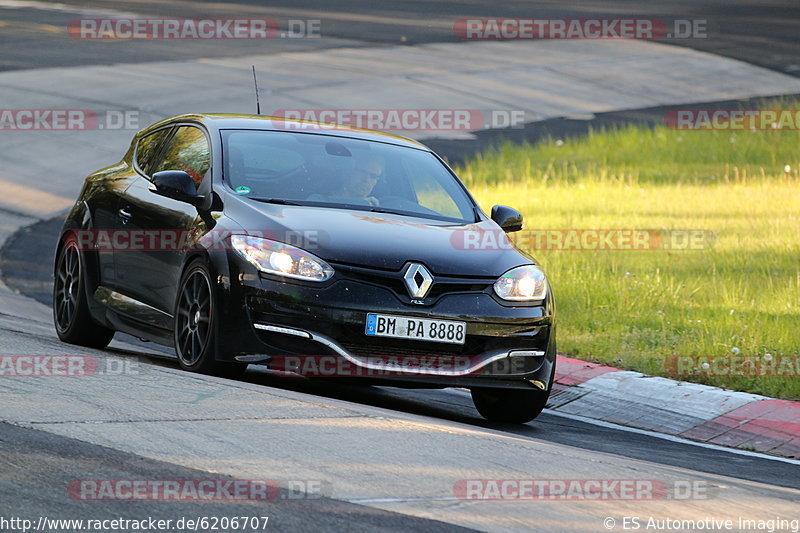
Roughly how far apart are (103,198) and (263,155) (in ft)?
4.81

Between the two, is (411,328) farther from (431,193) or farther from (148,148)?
(148,148)

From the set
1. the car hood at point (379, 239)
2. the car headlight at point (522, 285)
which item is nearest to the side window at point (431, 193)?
the car hood at point (379, 239)

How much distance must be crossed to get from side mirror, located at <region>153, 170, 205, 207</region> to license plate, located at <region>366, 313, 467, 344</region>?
144 cm

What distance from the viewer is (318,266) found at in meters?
7.50

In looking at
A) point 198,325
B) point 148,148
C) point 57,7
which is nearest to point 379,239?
point 198,325

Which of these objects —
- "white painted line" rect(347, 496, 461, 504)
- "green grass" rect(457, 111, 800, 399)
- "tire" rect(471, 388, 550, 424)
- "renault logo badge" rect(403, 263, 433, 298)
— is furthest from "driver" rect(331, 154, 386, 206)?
"white painted line" rect(347, 496, 461, 504)

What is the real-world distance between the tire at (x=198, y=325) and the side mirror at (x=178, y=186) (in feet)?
1.34

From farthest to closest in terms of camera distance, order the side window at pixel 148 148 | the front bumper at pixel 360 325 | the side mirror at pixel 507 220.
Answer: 1. the side window at pixel 148 148
2. the side mirror at pixel 507 220
3. the front bumper at pixel 360 325

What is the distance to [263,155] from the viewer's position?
8664 mm

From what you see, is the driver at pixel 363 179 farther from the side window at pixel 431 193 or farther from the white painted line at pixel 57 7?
the white painted line at pixel 57 7

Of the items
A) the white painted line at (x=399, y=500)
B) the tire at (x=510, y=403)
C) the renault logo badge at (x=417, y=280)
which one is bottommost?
the tire at (x=510, y=403)

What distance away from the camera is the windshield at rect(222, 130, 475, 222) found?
8.41m

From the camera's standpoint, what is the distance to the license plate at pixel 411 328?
293 inches

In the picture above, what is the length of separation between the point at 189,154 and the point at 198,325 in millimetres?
1497
